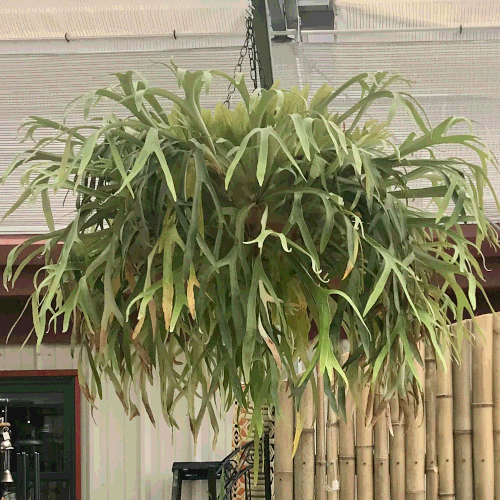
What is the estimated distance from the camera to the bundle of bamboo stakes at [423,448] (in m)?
3.13

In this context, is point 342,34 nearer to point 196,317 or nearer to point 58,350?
point 196,317

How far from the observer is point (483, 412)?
10.3 ft

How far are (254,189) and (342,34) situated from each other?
2113 millimetres

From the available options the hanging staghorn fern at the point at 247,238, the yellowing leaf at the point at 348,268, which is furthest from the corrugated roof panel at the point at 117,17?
Answer: the yellowing leaf at the point at 348,268

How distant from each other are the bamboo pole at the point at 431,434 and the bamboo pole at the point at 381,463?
150 millimetres

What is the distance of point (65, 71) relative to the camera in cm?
355

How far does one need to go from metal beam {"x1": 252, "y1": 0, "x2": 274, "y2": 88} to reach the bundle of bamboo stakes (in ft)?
4.14

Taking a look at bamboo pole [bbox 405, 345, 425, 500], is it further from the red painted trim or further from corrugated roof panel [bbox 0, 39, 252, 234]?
the red painted trim

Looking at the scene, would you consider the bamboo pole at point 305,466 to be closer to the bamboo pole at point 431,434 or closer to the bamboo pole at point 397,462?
the bamboo pole at point 397,462

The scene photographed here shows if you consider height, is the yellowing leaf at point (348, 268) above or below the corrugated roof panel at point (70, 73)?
below

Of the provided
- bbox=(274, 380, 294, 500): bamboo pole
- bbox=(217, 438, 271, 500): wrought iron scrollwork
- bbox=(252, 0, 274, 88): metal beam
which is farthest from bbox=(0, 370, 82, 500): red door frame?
bbox=(252, 0, 274, 88): metal beam

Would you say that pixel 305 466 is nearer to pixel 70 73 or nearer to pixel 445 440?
pixel 445 440

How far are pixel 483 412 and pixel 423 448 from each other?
0.26 metres

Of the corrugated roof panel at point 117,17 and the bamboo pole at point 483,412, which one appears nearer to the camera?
the bamboo pole at point 483,412
